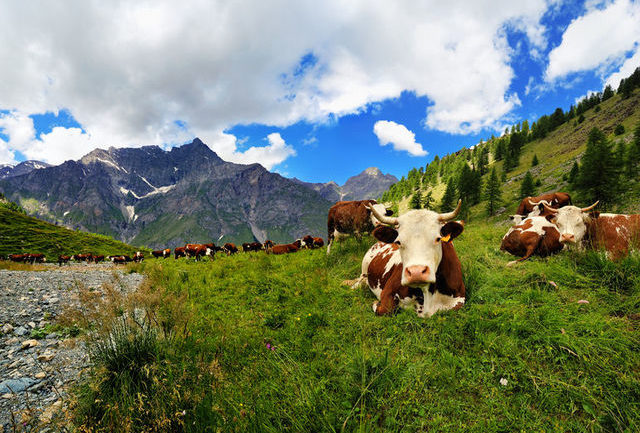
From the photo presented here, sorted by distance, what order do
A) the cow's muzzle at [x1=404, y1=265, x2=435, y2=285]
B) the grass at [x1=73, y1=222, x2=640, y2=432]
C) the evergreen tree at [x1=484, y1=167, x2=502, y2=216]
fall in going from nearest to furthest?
the grass at [x1=73, y1=222, x2=640, y2=432], the cow's muzzle at [x1=404, y1=265, x2=435, y2=285], the evergreen tree at [x1=484, y1=167, x2=502, y2=216]

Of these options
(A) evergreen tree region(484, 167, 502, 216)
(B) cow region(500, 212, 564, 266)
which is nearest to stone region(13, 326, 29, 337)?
(B) cow region(500, 212, 564, 266)

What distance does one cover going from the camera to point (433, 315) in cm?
473

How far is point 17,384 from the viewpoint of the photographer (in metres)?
3.83

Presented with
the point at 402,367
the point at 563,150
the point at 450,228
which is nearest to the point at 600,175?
the point at 450,228

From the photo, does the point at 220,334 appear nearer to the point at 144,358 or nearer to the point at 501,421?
the point at 144,358

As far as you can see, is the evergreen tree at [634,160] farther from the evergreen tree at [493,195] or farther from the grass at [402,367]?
the grass at [402,367]

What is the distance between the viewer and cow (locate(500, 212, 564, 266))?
27.0 ft

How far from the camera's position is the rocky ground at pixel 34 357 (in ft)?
10.1

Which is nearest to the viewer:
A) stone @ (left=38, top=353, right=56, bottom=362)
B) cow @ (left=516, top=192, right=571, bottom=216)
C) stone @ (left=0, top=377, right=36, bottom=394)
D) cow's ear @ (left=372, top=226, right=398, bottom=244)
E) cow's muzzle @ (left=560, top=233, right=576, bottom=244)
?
stone @ (left=0, top=377, right=36, bottom=394)

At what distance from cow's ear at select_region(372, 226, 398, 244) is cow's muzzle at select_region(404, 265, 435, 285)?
93cm

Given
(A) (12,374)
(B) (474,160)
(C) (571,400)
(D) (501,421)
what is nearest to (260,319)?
(A) (12,374)

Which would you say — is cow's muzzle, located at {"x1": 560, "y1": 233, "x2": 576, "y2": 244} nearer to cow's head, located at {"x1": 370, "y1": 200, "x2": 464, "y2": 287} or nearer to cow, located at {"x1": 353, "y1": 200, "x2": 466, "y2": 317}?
cow, located at {"x1": 353, "y1": 200, "x2": 466, "y2": 317}

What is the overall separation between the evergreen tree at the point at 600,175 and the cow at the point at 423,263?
124 feet

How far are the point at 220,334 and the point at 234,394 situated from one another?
6.51 feet
